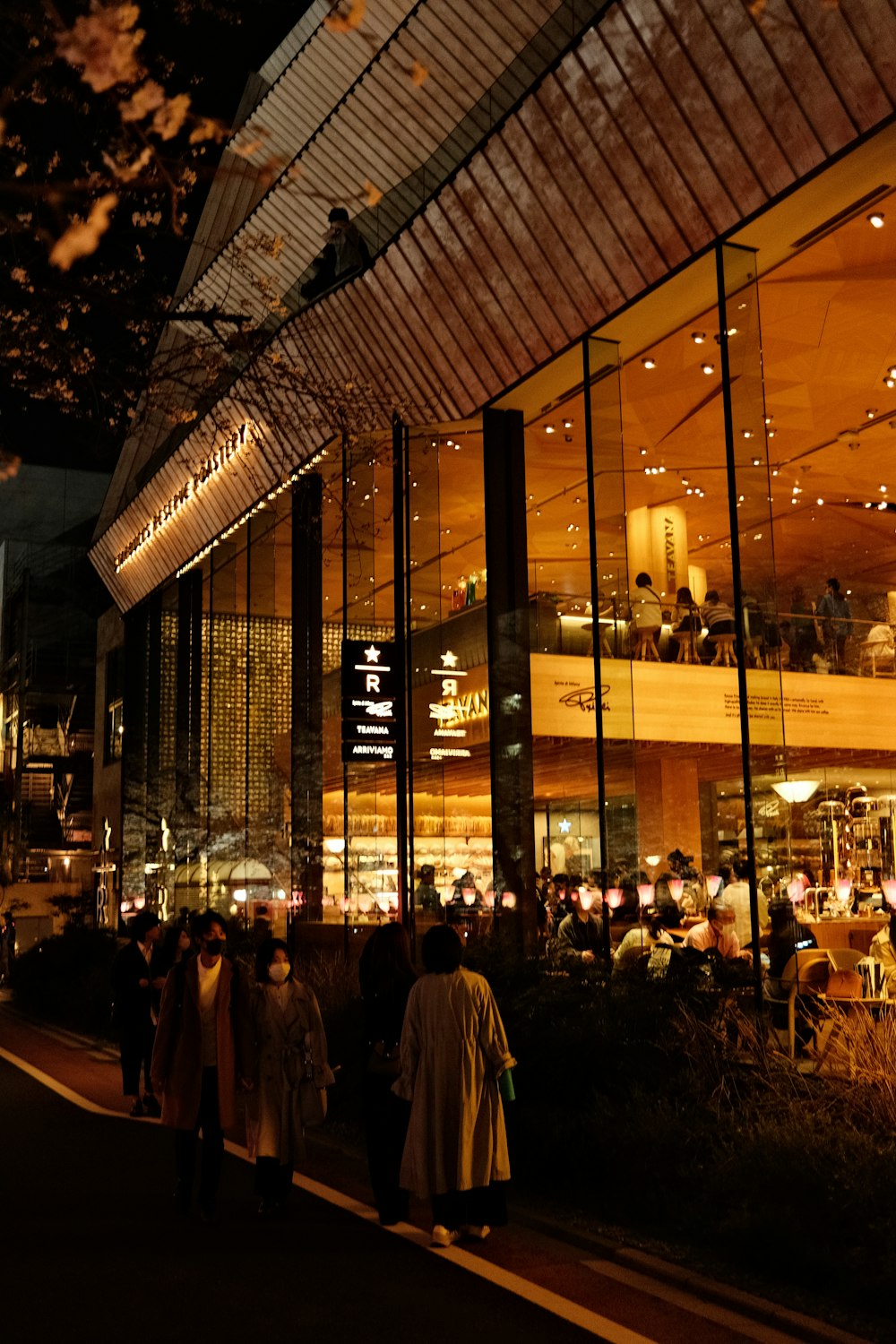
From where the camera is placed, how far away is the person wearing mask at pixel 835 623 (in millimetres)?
20656

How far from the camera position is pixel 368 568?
19.3 m

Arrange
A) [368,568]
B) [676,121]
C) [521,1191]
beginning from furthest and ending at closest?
1. [368,568]
2. [676,121]
3. [521,1191]

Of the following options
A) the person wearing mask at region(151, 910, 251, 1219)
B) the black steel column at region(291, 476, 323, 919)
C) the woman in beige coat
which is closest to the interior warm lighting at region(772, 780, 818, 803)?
the woman in beige coat

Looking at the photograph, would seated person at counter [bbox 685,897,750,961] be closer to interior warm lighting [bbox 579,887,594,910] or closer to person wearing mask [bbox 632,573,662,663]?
interior warm lighting [bbox 579,887,594,910]

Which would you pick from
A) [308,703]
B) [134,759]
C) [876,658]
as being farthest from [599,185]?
[134,759]

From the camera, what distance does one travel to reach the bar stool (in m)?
18.2

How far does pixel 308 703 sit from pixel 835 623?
8699 millimetres

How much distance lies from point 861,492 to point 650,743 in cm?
663

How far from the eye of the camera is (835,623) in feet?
68.6

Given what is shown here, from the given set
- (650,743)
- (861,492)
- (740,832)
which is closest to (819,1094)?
(740,832)

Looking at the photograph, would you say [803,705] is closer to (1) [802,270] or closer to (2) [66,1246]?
(1) [802,270]

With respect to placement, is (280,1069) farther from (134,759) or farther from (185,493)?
(134,759)

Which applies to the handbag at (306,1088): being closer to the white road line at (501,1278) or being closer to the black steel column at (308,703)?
the white road line at (501,1278)

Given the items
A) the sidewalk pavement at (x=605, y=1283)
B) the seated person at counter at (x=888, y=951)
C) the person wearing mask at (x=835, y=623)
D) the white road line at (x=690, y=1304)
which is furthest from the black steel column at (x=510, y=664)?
the white road line at (x=690, y=1304)
